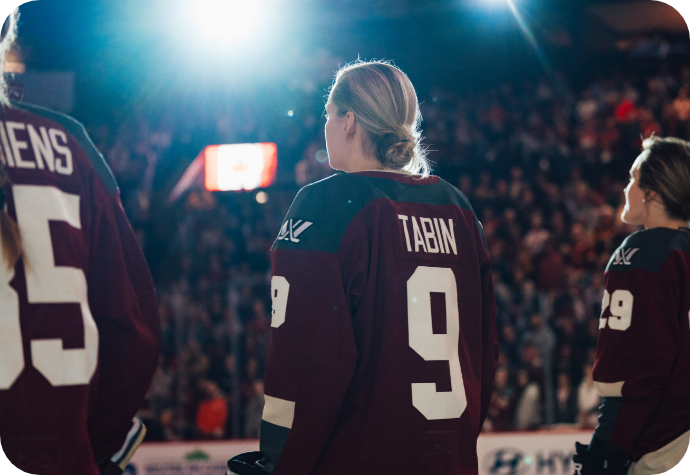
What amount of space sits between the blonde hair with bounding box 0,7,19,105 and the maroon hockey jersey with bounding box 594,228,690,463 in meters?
2.08

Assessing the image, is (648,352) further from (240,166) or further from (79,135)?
(240,166)

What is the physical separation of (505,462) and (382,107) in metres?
5.00

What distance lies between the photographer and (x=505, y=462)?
19.5 ft

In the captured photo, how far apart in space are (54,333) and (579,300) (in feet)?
25.5

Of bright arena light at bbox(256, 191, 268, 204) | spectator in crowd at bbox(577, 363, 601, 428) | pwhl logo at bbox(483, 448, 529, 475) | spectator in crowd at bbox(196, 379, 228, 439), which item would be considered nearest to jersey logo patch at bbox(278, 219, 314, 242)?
pwhl logo at bbox(483, 448, 529, 475)

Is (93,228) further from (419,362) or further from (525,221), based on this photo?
(525,221)

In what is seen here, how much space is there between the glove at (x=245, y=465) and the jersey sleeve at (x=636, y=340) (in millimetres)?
1345

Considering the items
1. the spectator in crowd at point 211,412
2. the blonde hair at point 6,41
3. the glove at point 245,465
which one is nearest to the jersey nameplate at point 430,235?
the glove at point 245,465

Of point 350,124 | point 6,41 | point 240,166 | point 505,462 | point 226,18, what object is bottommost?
point 505,462

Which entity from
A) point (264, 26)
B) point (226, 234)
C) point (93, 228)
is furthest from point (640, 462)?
point (264, 26)

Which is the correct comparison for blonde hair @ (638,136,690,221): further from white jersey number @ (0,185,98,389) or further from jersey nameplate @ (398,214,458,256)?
white jersey number @ (0,185,98,389)

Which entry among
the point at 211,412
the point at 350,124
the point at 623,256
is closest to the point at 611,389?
the point at 623,256

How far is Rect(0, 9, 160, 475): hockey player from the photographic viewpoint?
1272 millimetres

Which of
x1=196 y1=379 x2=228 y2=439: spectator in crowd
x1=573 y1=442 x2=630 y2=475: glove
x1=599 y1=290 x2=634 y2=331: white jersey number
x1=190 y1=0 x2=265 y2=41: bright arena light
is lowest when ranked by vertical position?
x1=196 y1=379 x2=228 y2=439: spectator in crowd
